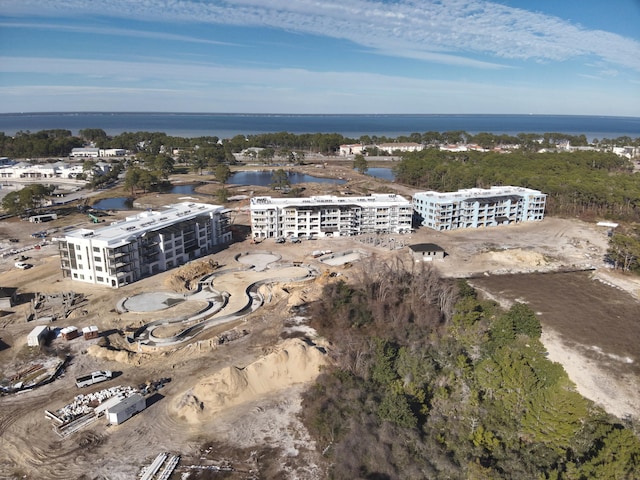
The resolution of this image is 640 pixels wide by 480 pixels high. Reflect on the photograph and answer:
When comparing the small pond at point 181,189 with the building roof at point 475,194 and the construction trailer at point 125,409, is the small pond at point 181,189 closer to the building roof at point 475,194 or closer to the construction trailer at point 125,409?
the building roof at point 475,194

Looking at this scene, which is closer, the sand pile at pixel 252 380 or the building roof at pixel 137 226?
the sand pile at pixel 252 380

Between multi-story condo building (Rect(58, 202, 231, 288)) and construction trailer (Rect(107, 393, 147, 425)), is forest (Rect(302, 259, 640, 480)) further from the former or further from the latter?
multi-story condo building (Rect(58, 202, 231, 288))

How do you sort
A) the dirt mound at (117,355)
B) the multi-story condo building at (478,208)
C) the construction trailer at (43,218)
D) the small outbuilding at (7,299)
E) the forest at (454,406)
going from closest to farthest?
the forest at (454,406), the dirt mound at (117,355), the small outbuilding at (7,299), the multi-story condo building at (478,208), the construction trailer at (43,218)

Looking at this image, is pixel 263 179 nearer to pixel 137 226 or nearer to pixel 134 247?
pixel 137 226

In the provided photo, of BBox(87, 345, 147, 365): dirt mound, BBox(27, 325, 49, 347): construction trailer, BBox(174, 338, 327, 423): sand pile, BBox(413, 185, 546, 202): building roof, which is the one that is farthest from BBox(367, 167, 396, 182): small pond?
BBox(27, 325, 49, 347): construction trailer

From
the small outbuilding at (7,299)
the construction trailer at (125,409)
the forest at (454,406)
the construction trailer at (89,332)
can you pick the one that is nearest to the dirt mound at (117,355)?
the construction trailer at (89,332)

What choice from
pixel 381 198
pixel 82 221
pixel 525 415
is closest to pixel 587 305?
pixel 525 415

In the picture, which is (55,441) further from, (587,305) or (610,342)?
(587,305)
